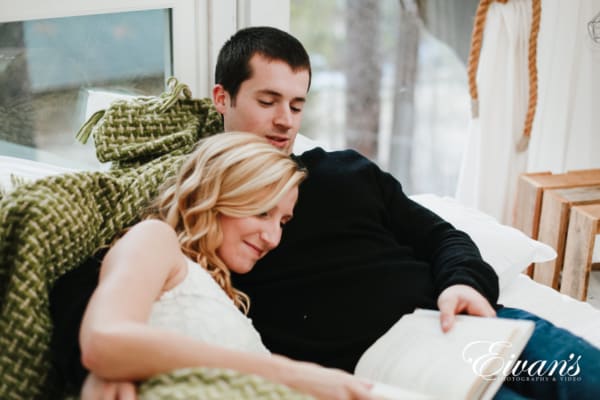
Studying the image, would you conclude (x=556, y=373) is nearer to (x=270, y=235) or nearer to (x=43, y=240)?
(x=270, y=235)

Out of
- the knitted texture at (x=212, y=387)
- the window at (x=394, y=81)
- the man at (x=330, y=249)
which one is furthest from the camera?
the window at (x=394, y=81)

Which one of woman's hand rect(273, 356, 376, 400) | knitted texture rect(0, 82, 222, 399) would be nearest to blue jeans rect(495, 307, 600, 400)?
woman's hand rect(273, 356, 376, 400)

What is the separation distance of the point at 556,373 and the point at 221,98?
3.04 feet

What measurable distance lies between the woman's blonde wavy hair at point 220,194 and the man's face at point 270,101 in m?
0.26

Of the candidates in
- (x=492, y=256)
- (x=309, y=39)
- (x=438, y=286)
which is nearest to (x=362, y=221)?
(x=438, y=286)

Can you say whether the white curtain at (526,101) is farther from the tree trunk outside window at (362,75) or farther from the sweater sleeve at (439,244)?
the sweater sleeve at (439,244)

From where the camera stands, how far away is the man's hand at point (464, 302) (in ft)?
4.05

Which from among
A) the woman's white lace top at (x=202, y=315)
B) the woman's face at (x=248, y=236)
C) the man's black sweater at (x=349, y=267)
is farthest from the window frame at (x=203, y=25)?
the woman's white lace top at (x=202, y=315)

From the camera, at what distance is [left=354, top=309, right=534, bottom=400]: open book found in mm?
1047

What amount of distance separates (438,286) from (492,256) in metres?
0.30

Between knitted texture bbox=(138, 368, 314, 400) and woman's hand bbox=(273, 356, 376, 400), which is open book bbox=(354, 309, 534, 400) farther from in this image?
knitted texture bbox=(138, 368, 314, 400)

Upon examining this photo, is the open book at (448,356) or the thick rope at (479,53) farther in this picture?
the thick rope at (479,53)

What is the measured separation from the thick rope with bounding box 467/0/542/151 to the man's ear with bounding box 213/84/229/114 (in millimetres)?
1077

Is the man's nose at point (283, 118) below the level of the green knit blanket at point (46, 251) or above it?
above
